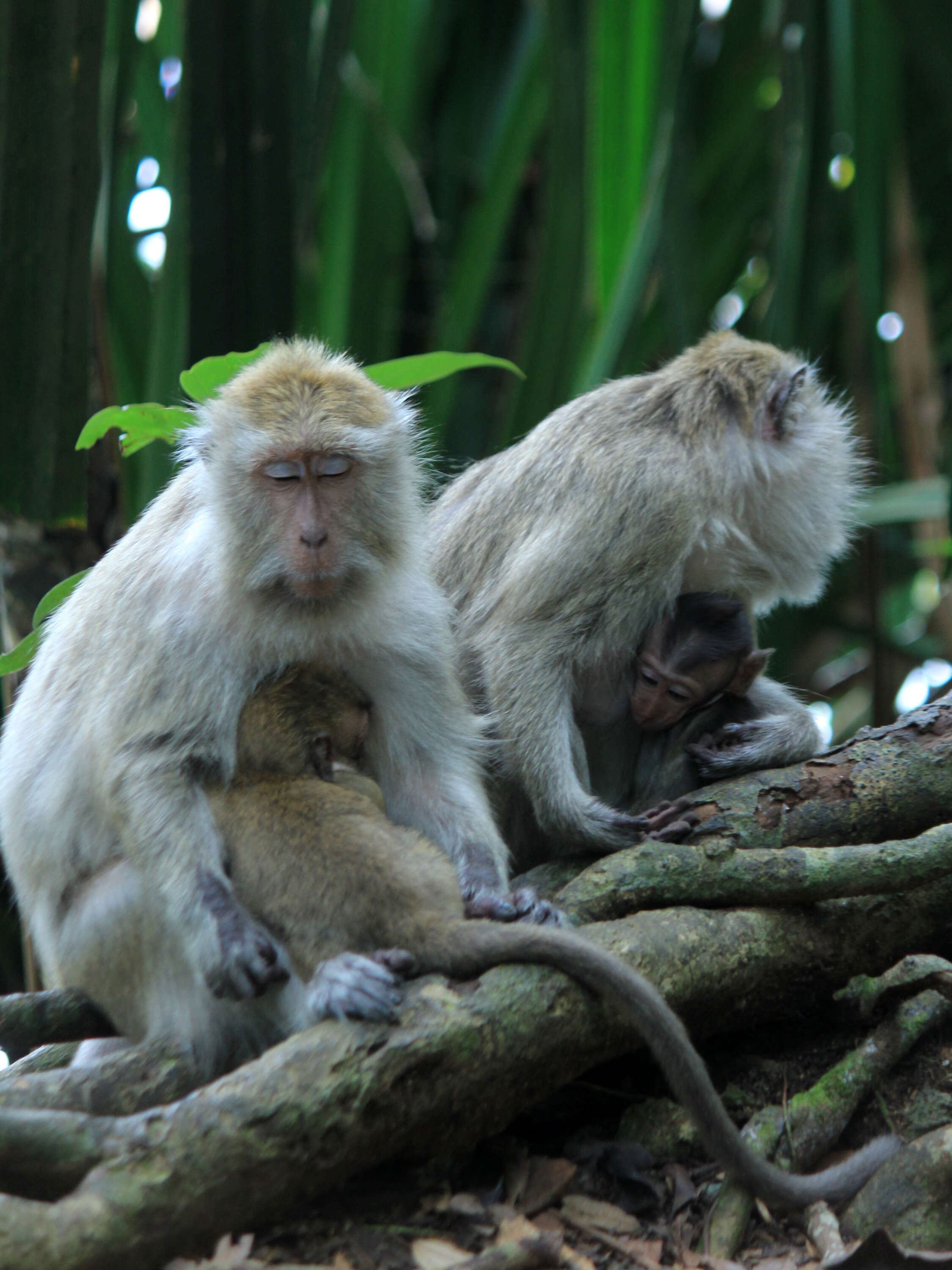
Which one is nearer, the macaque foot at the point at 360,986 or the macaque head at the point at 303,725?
the macaque foot at the point at 360,986

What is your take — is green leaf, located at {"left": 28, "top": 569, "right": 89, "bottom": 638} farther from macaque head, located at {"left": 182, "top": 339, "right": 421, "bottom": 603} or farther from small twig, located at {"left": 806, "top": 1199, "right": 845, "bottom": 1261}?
small twig, located at {"left": 806, "top": 1199, "right": 845, "bottom": 1261}

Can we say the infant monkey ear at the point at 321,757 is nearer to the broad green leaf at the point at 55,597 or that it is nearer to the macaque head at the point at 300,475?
the macaque head at the point at 300,475

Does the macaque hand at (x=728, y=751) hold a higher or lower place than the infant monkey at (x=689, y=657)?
lower

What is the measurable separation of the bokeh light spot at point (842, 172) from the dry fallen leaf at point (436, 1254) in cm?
560

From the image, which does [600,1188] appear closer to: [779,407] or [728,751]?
[728,751]

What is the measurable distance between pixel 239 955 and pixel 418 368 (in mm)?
1983

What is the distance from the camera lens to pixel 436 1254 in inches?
101

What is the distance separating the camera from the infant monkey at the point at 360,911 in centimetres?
272

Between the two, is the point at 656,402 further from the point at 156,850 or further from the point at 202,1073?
the point at 202,1073

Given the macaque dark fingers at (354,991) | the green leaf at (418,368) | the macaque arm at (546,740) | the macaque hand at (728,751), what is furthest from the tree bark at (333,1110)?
the green leaf at (418,368)

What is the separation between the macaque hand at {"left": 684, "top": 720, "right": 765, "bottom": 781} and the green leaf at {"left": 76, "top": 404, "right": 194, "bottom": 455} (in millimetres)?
2022

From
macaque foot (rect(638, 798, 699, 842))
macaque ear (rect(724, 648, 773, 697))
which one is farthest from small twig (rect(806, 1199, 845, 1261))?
macaque ear (rect(724, 648, 773, 697))

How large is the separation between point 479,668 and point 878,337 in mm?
3803

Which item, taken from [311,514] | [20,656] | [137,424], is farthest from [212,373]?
[20,656]
